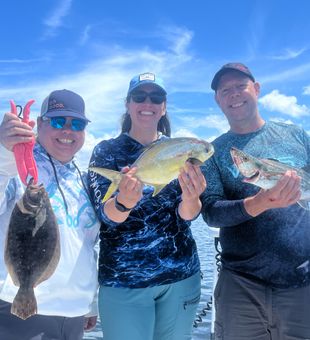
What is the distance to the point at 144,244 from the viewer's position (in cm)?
425

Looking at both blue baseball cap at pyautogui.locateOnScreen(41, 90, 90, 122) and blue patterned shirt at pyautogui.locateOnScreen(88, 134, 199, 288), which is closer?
blue baseball cap at pyautogui.locateOnScreen(41, 90, 90, 122)

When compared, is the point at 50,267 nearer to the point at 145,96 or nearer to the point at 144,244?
the point at 144,244

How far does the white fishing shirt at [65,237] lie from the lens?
3.47m

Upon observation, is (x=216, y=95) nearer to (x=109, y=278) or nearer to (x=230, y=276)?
(x=230, y=276)

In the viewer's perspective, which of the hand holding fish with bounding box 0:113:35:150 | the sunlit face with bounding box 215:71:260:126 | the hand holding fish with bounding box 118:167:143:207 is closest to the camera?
the hand holding fish with bounding box 0:113:35:150

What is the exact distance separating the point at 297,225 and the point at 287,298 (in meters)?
0.79

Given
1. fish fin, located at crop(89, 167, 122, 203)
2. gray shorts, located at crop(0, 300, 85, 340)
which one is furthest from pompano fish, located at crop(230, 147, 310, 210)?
gray shorts, located at crop(0, 300, 85, 340)

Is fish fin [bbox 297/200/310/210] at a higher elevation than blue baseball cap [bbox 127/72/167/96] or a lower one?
lower

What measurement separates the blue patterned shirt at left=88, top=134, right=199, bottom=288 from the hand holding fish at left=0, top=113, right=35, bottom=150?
4.11 ft

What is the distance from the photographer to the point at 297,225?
436 centimetres

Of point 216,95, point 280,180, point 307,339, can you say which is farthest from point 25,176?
point 307,339

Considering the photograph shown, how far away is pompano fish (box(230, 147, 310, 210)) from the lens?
4.11m

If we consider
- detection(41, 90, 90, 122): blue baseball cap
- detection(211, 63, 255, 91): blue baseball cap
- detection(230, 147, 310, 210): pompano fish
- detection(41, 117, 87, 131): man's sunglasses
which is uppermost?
detection(211, 63, 255, 91): blue baseball cap

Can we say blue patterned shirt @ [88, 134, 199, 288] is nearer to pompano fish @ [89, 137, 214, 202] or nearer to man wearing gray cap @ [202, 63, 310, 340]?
pompano fish @ [89, 137, 214, 202]
